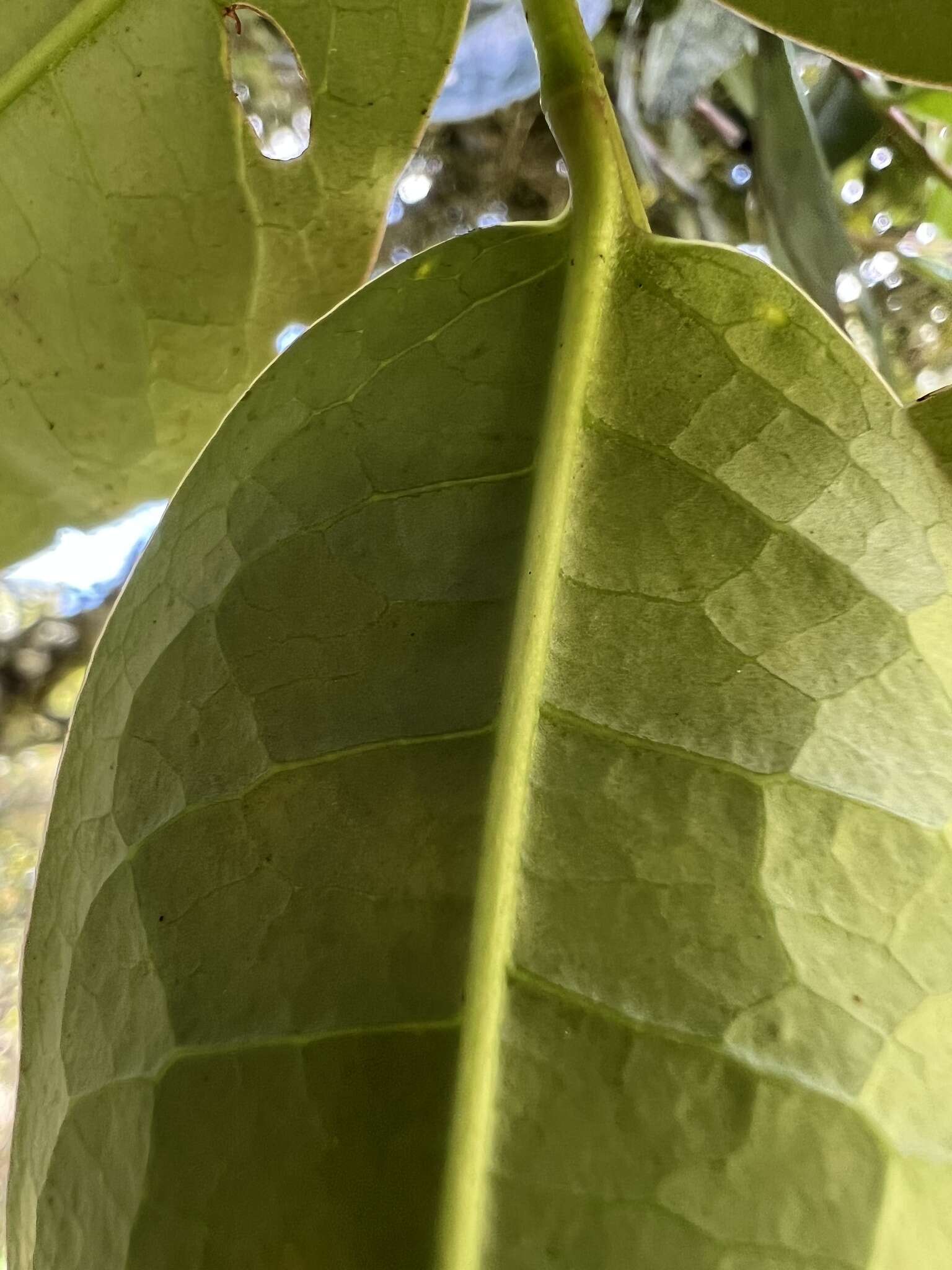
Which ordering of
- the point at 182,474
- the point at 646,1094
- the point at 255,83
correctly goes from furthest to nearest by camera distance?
1. the point at 255,83
2. the point at 182,474
3. the point at 646,1094

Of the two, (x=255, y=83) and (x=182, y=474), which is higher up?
(x=255, y=83)

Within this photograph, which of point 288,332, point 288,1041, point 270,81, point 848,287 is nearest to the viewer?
point 288,1041

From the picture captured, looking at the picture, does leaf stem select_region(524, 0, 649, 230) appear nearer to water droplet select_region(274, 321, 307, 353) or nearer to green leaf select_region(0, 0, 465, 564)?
green leaf select_region(0, 0, 465, 564)

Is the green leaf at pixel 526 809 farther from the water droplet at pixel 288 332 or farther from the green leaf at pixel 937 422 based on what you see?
the water droplet at pixel 288 332

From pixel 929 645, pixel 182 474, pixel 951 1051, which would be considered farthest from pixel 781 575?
pixel 182 474

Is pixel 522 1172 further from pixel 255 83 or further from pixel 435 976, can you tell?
pixel 255 83

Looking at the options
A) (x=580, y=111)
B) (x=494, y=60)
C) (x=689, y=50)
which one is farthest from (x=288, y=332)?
(x=689, y=50)

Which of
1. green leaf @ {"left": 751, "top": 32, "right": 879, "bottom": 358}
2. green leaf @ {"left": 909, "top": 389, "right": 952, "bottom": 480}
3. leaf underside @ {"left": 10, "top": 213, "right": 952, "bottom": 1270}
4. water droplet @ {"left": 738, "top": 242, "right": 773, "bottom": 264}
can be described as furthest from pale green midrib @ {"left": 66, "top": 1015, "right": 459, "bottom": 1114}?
water droplet @ {"left": 738, "top": 242, "right": 773, "bottom": 264}

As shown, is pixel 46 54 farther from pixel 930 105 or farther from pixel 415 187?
pixel 930 105
